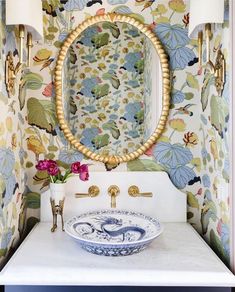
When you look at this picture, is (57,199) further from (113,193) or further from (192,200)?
(192,200)

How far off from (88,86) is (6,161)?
0.59m

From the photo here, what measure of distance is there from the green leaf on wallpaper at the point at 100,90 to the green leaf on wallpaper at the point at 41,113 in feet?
0.72

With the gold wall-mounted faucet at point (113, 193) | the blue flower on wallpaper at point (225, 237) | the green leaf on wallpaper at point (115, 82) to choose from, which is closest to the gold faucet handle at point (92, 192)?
the gold wall-mounted faucet at point (113, 193)

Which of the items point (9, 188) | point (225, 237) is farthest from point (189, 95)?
point (9, 188)

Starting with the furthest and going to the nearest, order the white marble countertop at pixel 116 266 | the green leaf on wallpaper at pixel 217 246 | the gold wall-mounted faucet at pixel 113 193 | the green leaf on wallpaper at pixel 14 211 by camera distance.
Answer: the gold wall-mounted faucet at pixel 113 193 < the green leaf on wallpaper at pixel 14 211 < the green leaf on wallpaper at pixel 217 246 < the white marble countertop at pixel 116 266

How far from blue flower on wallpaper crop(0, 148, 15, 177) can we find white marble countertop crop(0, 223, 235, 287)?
31 cm

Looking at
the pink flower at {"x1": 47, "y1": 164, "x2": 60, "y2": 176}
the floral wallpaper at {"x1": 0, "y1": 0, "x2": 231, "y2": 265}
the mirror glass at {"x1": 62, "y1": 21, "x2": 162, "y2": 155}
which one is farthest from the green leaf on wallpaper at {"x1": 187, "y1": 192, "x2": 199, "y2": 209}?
the pink flower at {"x1": 47, "y1": 164, "x2": 60, "y2": 176}

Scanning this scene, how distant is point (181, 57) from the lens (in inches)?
74.6

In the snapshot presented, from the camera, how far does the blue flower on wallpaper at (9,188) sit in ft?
4.94

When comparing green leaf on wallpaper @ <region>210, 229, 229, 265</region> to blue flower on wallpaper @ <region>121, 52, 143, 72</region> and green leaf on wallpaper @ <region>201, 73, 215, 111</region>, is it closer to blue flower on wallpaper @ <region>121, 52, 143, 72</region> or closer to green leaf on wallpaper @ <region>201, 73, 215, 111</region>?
green leaf on wallpaper @ <region>201, 73, 215, 111</region>

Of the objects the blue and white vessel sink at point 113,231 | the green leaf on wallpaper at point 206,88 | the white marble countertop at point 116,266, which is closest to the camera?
the white marble countertop at point 116,266

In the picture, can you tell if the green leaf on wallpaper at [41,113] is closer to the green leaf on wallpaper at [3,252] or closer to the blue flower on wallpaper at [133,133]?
the blue flower on wallpaper at [133,133]

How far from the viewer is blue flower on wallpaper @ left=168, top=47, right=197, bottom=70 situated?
1894mm

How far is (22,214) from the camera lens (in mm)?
1808
